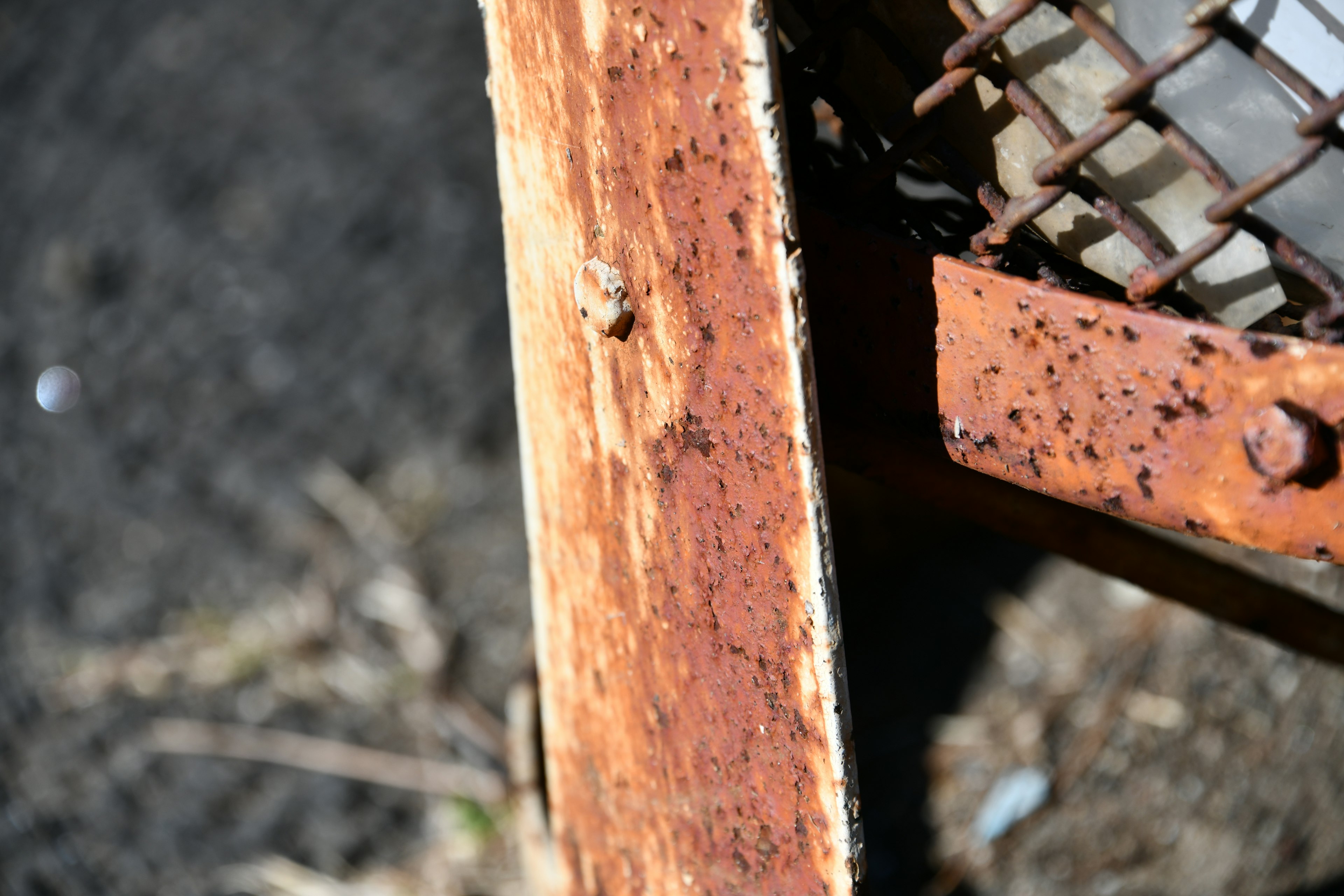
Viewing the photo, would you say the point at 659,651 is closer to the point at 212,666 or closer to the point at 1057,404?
the point at 1057,404

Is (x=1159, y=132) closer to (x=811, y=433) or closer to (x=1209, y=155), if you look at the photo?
(x=1209, y=155)

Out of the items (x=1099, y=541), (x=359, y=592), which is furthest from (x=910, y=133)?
(x=359, y=592)

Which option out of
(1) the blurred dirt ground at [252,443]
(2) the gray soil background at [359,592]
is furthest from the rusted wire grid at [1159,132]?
(1) the blurred dirt ground at [252,443]

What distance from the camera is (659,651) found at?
71 centimetres

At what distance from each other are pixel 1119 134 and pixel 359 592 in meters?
1.80

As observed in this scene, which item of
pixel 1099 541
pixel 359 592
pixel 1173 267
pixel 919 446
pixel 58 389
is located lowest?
pixel 359 592

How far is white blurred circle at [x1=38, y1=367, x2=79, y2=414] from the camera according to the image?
2.51 metres

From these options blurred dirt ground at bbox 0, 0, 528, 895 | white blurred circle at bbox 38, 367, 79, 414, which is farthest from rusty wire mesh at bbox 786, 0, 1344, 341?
white blurred circle at bbox 38, 367, 79, 414

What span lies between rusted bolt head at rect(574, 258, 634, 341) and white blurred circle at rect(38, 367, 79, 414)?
2342 millimetres

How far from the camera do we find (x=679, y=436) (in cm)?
62

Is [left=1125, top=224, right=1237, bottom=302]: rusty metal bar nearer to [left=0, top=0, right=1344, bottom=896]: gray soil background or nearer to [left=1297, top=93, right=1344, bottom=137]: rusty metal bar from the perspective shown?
[left=1297, top=93, right=1344, bottom=137]: rusty metal bar

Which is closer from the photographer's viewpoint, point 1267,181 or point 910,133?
point 1267,181

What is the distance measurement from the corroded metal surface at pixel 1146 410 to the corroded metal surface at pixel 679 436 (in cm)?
12

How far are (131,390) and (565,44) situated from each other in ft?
7.45
